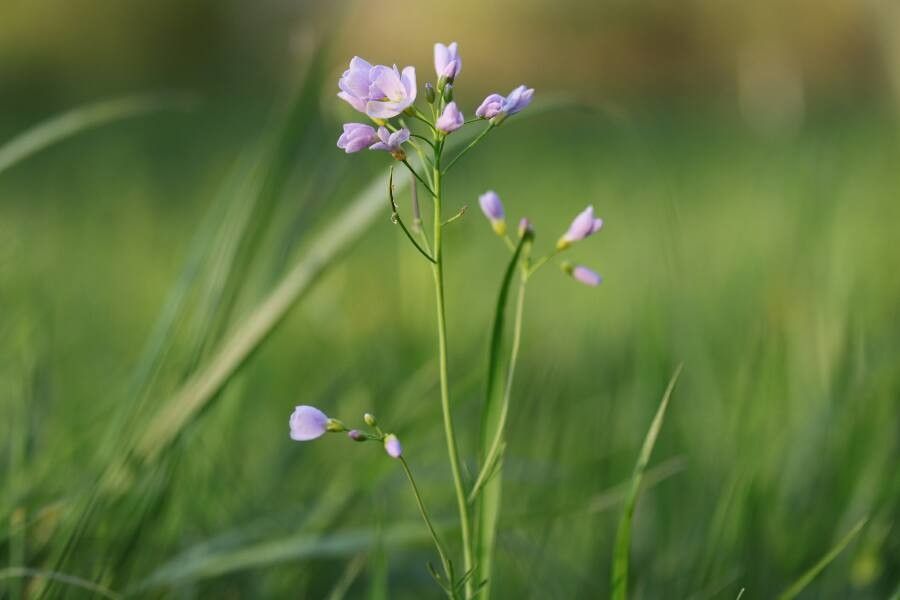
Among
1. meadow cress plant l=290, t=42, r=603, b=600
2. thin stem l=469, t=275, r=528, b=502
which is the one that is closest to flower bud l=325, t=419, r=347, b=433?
meadow cress plant l=290, t=42, r=603, b=600

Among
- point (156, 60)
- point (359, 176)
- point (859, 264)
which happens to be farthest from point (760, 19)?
point (859, 264)

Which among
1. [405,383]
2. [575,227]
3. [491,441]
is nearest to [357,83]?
[575,227]

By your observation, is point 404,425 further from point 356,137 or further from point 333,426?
point 356,137

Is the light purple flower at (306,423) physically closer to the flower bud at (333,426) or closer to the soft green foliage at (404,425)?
the flower bud at (333,426)

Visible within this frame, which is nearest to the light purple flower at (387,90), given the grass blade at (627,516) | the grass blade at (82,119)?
the grass blade at (627,516)

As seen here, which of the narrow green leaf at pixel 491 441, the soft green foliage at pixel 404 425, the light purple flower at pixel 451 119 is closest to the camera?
the light purple flower at pixel 451 119

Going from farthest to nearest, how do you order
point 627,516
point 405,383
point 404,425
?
point 405,383, point 404,425, point 627,516

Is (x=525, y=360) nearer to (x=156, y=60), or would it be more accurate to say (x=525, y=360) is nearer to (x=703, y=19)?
(x=156, y=60)
